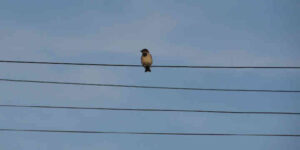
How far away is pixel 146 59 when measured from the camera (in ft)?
68.2

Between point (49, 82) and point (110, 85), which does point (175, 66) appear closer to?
point (110, 85)

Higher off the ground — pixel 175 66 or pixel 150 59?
pixel 150 59

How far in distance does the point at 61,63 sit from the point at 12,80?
1.63 metres

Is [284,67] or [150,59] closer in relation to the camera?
[284,67]

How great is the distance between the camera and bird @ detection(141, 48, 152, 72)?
67.9ft

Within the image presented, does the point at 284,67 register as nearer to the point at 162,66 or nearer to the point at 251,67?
the point at 251,67

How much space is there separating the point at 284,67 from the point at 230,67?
1.60 metres

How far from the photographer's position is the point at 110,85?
49.2 feet

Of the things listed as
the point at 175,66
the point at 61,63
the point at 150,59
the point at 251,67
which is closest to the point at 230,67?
the point at 251,67

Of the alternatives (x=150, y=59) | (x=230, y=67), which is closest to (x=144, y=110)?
(x=230, y=67)

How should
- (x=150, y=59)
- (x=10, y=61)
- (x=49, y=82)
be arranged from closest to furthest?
(x=10, y=61) → (x=49, y=82) → (x=150, y=59)

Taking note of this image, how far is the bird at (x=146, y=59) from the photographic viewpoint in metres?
20.7

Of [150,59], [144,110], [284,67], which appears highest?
[150,59]

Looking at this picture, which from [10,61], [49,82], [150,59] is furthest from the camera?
[150,59]
